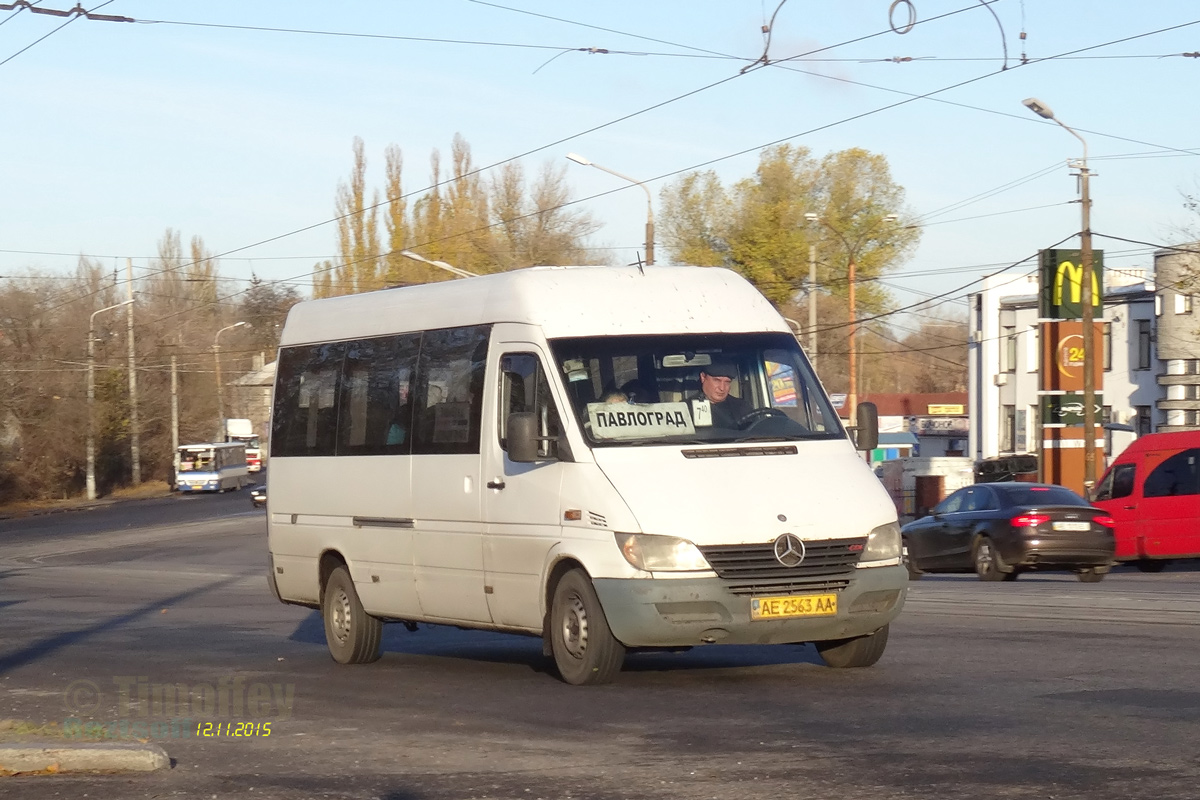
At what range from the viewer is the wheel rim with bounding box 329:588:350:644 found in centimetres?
1295

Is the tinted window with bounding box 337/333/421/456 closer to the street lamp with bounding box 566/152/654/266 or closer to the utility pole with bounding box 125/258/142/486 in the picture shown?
the street lamp with bounding box 566/152/654/266

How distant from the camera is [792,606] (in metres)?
9.80

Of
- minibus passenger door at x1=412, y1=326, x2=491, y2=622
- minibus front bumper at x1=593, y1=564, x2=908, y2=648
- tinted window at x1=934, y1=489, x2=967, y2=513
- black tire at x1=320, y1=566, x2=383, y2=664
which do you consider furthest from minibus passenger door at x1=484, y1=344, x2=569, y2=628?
tinted window at x1=934, y1=489, x2=967, y2=513

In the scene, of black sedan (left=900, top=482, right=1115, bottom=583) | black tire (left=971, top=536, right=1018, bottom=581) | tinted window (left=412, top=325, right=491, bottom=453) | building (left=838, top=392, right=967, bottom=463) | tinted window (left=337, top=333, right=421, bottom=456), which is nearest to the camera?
tinted window (left=412, top=325, right=491, bottom=453)

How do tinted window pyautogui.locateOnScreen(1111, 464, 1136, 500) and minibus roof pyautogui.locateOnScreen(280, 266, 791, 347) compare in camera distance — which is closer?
minibus roof pyautogui.locateOnScreen(280, 266, 791, 347)

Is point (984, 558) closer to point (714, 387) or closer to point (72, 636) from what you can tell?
point (72, 636)

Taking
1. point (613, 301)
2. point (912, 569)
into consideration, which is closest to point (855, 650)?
point (613, 301)

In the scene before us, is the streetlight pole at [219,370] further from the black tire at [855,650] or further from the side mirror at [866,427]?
the black tire at [855,650]

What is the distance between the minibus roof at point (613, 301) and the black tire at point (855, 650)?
85.1 inches

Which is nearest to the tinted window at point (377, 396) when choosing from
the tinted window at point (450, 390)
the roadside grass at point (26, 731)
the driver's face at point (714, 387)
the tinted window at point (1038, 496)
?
the tinted window at point (450, 390)

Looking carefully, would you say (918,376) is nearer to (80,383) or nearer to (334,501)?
(80,383)

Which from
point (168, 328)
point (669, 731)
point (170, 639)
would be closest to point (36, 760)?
point (669, 731)

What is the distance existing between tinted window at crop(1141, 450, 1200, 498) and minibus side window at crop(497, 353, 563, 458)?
1804 cm

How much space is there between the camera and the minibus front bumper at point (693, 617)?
9672 millimetres
